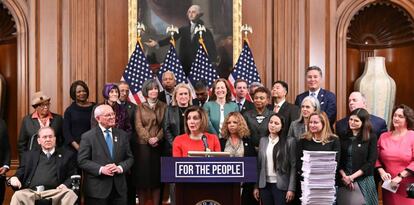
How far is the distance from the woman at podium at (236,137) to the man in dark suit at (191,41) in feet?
8.14

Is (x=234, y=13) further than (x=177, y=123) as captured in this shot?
Yes

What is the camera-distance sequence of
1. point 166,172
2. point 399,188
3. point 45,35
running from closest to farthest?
point 166,172
point 399,188
point 45,35

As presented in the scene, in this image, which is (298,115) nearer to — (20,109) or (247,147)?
(247,147)

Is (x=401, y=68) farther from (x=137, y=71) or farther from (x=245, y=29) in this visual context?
(x=137, y=71)

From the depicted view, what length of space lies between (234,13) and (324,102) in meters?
2.21

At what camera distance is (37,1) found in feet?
25.9

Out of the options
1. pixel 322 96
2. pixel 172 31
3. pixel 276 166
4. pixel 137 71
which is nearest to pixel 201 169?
pixel 276 166

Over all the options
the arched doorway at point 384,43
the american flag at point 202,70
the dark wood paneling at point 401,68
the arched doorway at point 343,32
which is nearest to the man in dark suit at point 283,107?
the american flag at point 202,70

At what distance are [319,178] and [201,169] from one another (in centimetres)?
114

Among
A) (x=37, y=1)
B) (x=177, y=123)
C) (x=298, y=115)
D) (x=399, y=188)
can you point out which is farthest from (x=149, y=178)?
(x=37, y=1)

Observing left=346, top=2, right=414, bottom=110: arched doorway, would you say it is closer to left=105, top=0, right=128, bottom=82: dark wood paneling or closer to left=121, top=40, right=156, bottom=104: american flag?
left=121, top=40, right=156, bottom=104: american flag

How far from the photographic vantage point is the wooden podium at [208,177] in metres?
4.85

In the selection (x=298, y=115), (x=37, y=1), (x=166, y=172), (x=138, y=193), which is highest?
(x=37, y=1)

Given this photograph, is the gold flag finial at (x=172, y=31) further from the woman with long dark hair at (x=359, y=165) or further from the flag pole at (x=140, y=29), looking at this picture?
the woman with long dark hair at (x=359, y=165)
